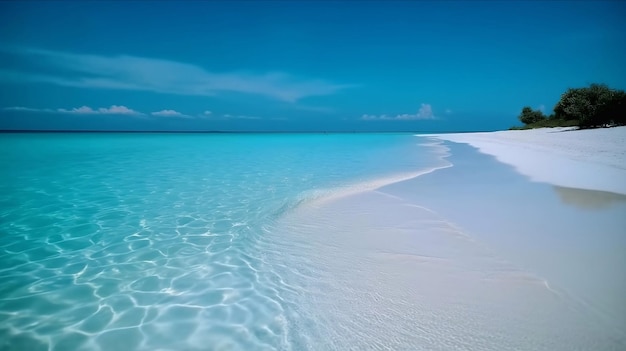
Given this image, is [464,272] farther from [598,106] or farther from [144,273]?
[598,106]

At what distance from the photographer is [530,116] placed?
190 feet

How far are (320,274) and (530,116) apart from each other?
231 feet

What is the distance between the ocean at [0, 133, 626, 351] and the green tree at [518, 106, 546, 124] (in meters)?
63.8

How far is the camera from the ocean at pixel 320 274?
2387 millimetres

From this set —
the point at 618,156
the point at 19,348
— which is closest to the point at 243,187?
the point at 19,348

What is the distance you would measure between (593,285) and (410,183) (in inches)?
228

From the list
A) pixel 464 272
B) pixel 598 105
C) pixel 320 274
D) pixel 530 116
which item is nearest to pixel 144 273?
pixel 320 274

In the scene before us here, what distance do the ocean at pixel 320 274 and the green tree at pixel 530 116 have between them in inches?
2510

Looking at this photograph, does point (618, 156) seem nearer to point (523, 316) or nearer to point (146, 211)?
point (523, 316)

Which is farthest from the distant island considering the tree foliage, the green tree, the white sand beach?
the green tree

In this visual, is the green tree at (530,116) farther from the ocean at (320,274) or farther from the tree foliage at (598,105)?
the ocean at (320,274)

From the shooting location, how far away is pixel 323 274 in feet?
11.1

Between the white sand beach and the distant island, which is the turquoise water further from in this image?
the distant island

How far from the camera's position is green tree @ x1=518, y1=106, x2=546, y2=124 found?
5660cm
